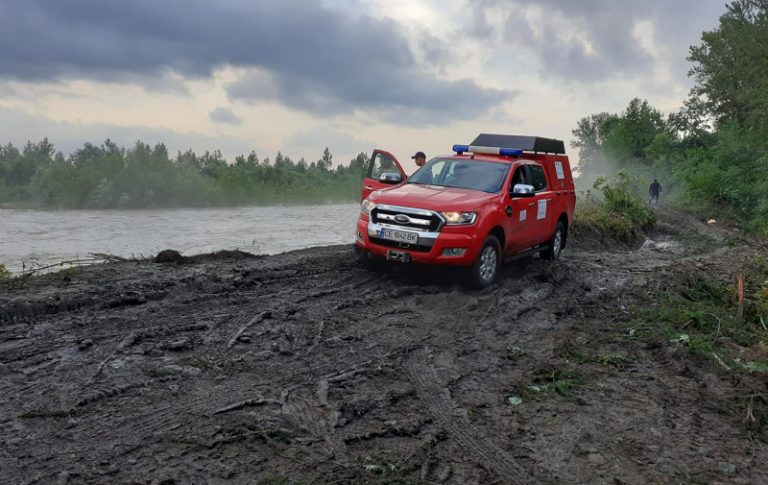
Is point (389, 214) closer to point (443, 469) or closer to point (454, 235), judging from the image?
point (454, 235)

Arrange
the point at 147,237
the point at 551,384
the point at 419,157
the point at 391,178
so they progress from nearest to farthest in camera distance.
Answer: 1. the point at 551,384
2. the point at 391,178
3. the point at 419,157
4. the point at 147,237

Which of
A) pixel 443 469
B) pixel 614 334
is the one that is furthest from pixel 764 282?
pixel 443 469

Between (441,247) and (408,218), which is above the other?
(408,218)

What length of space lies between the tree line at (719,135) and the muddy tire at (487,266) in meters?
15.9

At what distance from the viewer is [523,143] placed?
460 inches

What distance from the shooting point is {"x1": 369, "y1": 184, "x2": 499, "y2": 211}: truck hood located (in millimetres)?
8828

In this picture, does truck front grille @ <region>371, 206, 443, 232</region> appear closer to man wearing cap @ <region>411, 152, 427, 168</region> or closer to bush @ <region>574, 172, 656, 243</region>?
man wearing cap @ <region>411, 152, 427, 168</region>

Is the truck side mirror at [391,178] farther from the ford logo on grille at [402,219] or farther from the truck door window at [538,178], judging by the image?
the truck door window at [538,178]

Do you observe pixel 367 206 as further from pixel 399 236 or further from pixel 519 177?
pixel 519 177

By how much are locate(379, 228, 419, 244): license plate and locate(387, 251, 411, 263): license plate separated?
168 mm

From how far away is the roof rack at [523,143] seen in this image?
38.2 feet

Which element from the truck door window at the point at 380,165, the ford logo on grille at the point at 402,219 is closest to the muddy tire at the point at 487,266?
the ford logo on grille at the point at 402,219

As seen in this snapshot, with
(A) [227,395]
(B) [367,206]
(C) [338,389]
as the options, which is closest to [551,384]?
(C) [338,389]

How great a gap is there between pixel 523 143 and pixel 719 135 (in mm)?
36186
